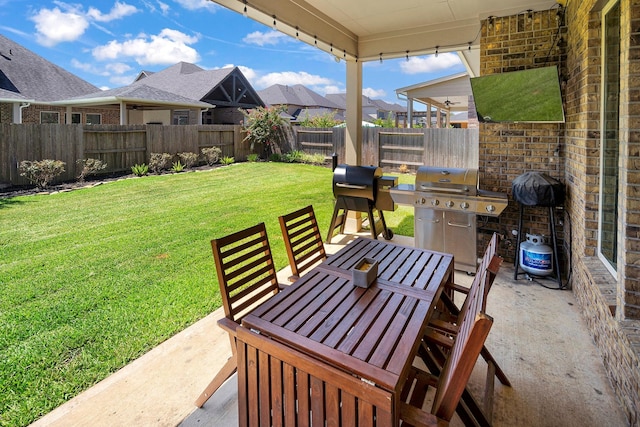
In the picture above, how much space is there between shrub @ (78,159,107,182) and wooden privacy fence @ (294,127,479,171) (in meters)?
6.39

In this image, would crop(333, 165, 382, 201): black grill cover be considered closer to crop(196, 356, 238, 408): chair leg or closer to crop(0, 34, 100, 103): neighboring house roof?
crop(196, 356, 238, 408): chair leg

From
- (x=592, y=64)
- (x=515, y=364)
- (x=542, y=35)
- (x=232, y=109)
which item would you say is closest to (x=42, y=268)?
(x=515, y=364)

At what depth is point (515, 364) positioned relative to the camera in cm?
239

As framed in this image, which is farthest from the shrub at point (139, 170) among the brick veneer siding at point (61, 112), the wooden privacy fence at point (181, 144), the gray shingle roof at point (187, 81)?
the gray shingle roof at point (187, 81)

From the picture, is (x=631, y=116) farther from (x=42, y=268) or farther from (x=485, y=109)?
(x=42, y=268)

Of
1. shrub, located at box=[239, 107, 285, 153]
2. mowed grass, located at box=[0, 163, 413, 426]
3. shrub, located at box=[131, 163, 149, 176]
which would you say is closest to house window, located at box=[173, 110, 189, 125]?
shrub, located at box=[239, 107, 285, 153]

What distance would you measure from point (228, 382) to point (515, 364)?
5.96 ft

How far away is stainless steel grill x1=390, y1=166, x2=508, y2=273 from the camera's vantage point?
12.5ft

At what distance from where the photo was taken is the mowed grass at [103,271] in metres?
2.39

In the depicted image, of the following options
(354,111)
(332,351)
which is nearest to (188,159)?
(354,111)

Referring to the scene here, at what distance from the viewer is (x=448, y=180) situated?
3.92 metres

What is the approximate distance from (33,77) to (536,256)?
15.3 meters

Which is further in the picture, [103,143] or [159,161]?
[159,161]

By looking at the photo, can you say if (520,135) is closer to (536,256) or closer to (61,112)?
(536,256)
